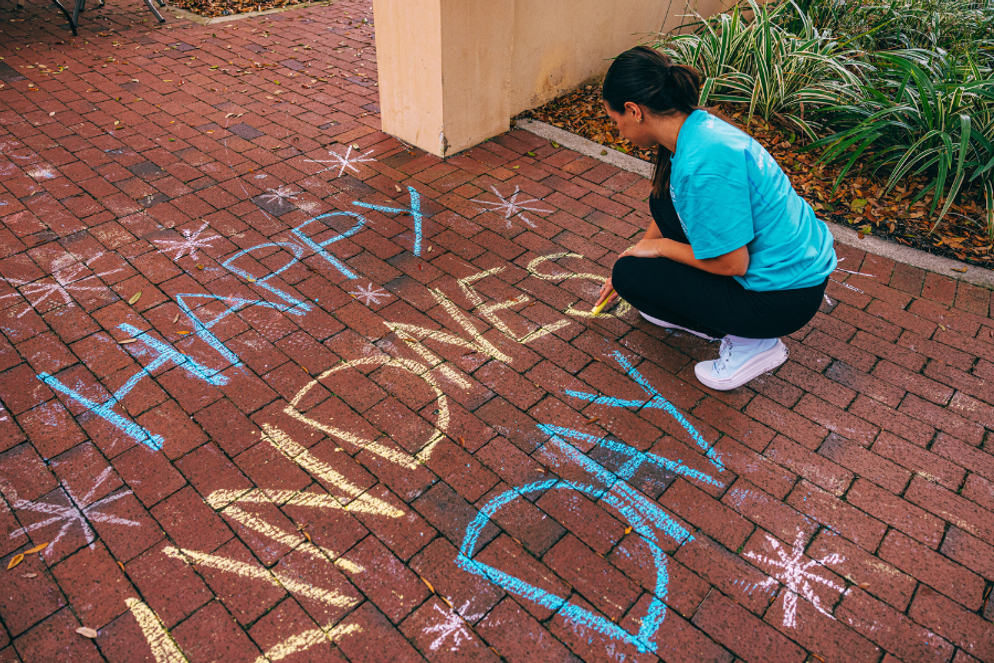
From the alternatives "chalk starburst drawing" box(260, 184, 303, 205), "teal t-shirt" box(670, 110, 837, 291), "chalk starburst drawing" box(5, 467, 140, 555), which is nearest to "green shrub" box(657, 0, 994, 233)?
"teal t-shirt" box(670, 110, 837, 291)

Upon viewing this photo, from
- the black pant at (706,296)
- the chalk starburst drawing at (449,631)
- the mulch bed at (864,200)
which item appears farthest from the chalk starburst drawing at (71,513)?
the mulch bed at (864,200)

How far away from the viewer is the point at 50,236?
145 inches

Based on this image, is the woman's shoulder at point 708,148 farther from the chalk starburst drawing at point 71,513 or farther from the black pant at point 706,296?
the chalk starburst drawing at point 71,513

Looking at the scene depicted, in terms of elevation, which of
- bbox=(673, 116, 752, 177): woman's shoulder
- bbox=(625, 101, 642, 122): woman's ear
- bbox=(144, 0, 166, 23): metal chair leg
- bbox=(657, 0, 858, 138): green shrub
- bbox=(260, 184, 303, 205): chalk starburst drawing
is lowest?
bbox=(260, 184, 303, 205): chalk starburst drawing

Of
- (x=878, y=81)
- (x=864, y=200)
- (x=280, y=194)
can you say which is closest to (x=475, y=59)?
(x=280, y=194)

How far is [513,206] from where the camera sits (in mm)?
4145

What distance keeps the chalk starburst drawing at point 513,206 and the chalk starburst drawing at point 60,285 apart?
88.2 inches

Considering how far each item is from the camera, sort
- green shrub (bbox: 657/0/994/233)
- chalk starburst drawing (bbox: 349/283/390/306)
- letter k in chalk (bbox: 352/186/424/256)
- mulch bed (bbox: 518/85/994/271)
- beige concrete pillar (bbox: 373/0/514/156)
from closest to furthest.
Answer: chalk starburst drawing (bbox: 349/283/390/306) → letter k in chalk (bbox: 352/186/424/256) → mulch bed (bbox: 518/85/994/271) → beige concrete pillar (bbox: 373/0/514/156) → green shrub (bbox: 657/0/994/233)

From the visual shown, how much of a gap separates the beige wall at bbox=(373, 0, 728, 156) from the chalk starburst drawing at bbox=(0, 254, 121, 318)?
2.31 meters

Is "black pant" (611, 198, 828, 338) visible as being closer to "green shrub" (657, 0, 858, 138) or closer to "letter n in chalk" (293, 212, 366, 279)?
"letter n in chalk" (293, 212, 366, 279)

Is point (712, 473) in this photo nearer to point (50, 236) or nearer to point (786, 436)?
point (786, 436)

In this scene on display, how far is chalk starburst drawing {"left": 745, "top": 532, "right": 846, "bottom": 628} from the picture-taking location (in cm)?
214

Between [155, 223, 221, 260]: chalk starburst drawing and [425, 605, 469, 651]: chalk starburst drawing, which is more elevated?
[155, 223, 221, 260]: chalk starburst drawing

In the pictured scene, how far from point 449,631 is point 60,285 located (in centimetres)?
282
